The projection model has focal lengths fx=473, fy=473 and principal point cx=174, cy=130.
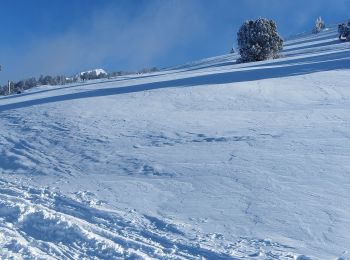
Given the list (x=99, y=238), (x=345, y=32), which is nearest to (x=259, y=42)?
(x=345, y=32)

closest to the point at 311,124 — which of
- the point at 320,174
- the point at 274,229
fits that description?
the point at 320,174

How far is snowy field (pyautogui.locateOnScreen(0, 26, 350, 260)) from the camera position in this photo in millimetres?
5098

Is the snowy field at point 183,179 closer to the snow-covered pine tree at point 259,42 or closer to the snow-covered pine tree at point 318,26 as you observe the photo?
the snow-covered pine tree at point 259,42

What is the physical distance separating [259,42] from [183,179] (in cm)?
2784

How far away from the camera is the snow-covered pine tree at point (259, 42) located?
33094 mm

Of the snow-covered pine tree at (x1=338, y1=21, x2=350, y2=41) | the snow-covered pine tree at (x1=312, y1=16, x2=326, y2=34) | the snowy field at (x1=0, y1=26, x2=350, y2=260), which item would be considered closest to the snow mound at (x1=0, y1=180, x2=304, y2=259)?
the snowy field at (x1=0, y1=26, x2=350, y2=260)

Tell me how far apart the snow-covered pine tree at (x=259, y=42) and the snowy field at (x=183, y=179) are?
19791 millimetres

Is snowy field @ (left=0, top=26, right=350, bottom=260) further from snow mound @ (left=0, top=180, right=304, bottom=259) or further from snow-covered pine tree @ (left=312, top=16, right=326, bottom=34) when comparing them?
snow-covered pine tree @ (left=312, top=16, right=326, bottom=34)

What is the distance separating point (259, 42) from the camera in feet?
110

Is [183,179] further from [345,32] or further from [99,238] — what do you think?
[345,32]

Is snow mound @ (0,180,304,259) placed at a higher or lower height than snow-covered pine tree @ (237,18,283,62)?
lower

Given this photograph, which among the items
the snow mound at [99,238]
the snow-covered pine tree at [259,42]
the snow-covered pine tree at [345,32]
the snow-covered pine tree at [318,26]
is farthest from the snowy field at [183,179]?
the snow-covered pine tree at [318,26]

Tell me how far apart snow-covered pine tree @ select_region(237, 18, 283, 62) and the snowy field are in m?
19.8

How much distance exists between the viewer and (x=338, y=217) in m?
5.54
